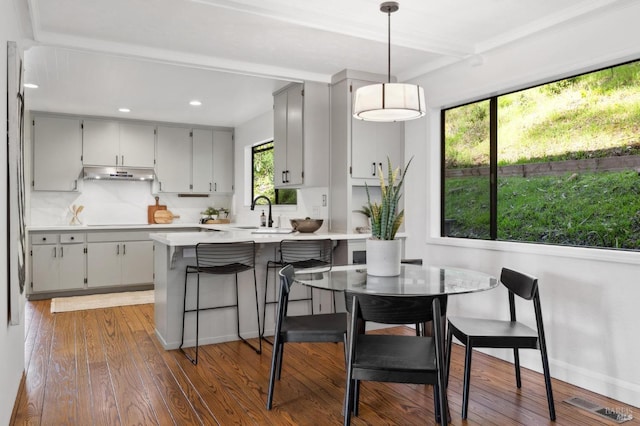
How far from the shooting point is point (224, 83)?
4840mm

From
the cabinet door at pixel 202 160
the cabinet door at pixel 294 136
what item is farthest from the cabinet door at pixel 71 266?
the cabinet door at pixel 294 136

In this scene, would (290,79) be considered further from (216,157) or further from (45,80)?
(216,157)

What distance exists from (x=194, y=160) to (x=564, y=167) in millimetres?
5314

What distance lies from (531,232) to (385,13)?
187 centimetres

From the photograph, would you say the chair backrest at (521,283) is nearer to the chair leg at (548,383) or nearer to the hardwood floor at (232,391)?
the chair leg at (548,383)

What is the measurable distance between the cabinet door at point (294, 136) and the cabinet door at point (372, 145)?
1.80 feet

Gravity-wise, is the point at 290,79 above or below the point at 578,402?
above

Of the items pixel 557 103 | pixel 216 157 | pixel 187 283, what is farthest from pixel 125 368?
pixel 216 157

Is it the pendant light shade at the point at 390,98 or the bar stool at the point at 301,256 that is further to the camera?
the bar stool at the point at 301,256

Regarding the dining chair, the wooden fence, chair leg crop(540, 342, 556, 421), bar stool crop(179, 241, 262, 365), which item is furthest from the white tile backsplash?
chair leg crop(540, 342, 556, 421)

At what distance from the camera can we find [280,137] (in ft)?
16.6

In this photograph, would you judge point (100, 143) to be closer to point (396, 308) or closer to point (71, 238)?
point (71, 238)

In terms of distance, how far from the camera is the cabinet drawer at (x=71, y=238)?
5.94 m

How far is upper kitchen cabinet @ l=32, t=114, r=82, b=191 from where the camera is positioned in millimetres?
6227
